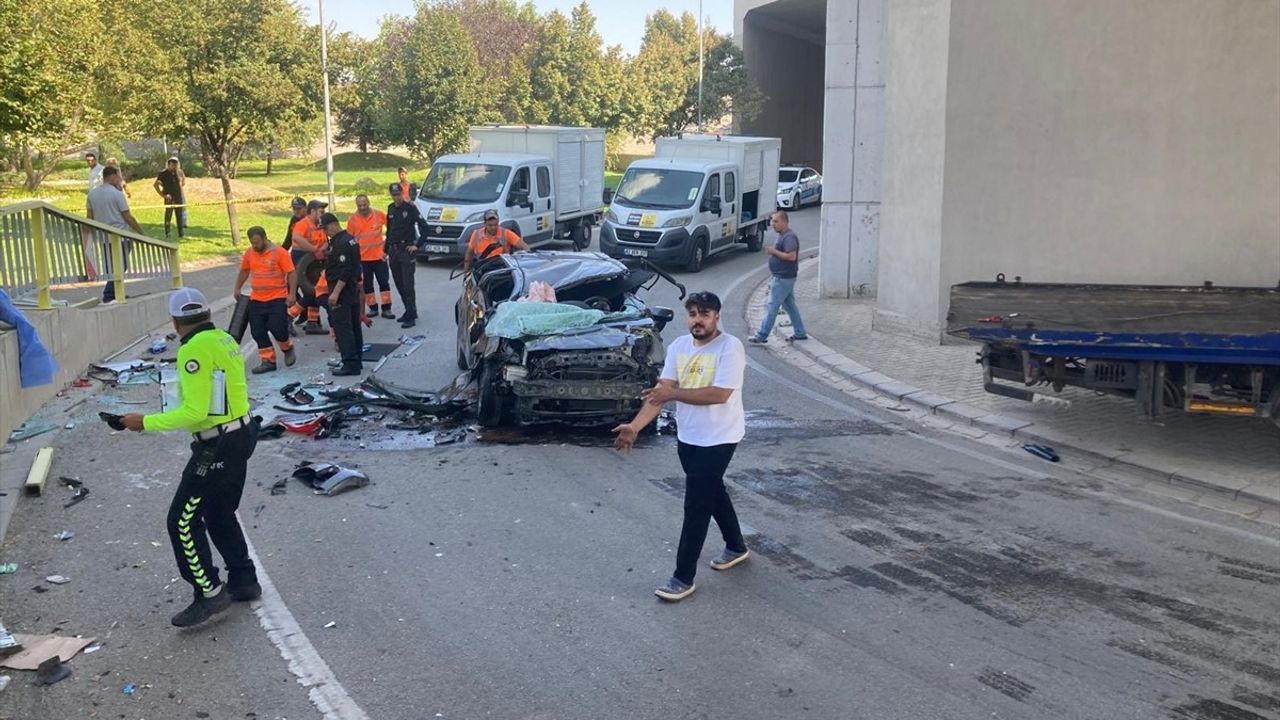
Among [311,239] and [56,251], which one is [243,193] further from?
[56,251]

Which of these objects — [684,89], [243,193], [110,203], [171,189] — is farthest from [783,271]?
[684,89]

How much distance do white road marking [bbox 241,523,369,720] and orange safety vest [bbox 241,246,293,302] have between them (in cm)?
618

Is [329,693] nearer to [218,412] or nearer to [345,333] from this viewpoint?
[218,412]

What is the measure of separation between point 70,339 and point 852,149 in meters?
12.2

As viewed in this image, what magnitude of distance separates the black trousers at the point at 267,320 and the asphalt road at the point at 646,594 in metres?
2.82

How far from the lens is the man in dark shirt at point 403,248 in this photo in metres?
15.4

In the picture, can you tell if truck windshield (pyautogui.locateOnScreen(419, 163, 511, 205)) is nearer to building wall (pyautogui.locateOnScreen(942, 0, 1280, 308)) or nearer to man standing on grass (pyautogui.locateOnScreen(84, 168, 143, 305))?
man standing on grass (pyautogui.locateOnScreen(84, 168, 143, 305))

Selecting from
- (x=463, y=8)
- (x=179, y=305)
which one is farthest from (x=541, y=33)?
(x=179, y=305)

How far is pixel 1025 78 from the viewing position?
13484mm

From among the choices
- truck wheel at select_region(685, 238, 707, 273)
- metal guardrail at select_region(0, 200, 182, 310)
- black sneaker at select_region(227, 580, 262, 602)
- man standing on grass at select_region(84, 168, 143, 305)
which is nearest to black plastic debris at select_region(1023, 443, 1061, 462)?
black sneaker at select_region(227, 580, 262, 602)

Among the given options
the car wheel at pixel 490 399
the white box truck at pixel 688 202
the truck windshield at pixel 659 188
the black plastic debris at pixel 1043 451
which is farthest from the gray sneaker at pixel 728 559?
the truck windshield at pixel 659 188

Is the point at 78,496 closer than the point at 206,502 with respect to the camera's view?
No

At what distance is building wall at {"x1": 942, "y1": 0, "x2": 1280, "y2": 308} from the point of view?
1247 centimetres

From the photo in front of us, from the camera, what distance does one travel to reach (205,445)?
5902 millimetres
